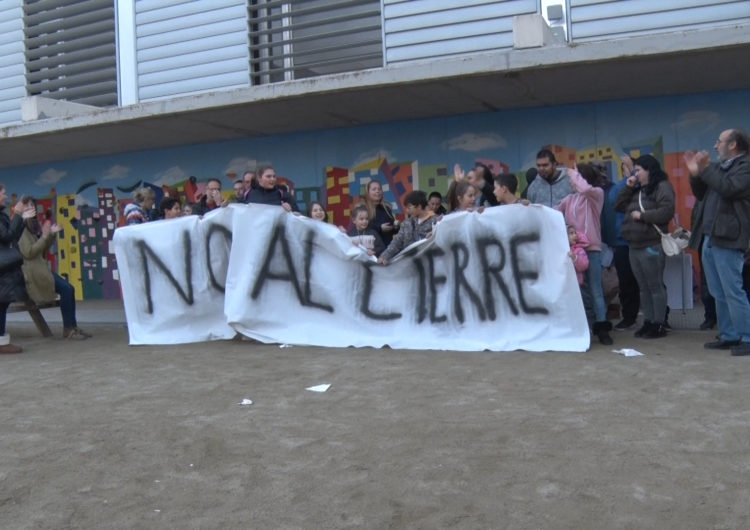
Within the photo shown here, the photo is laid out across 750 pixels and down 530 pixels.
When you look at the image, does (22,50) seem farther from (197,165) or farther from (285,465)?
(285,465)

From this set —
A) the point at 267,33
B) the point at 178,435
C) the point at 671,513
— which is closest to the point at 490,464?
the point at 671,513

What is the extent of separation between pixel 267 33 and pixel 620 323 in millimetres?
7055

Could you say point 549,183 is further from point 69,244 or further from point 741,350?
point 69,244

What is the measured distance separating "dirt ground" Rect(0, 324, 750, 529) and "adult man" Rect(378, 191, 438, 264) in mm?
1331

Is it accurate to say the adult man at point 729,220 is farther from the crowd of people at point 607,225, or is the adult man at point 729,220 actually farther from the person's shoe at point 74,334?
the person's shoe at point 74,334

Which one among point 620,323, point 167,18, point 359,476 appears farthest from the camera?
point 167,18

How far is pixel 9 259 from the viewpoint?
329 inches

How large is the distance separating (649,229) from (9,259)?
674 centimetres

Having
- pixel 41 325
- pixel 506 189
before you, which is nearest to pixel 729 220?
pixel 506 189

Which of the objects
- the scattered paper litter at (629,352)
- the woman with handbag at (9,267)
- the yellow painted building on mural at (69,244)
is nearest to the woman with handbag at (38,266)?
the woman with handbag at (9,267)

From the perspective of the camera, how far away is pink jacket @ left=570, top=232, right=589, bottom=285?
726 centimetres

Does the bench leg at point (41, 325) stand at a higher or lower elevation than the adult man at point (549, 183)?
lower

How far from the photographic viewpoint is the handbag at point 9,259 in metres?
8.32

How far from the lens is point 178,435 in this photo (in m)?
4.75
